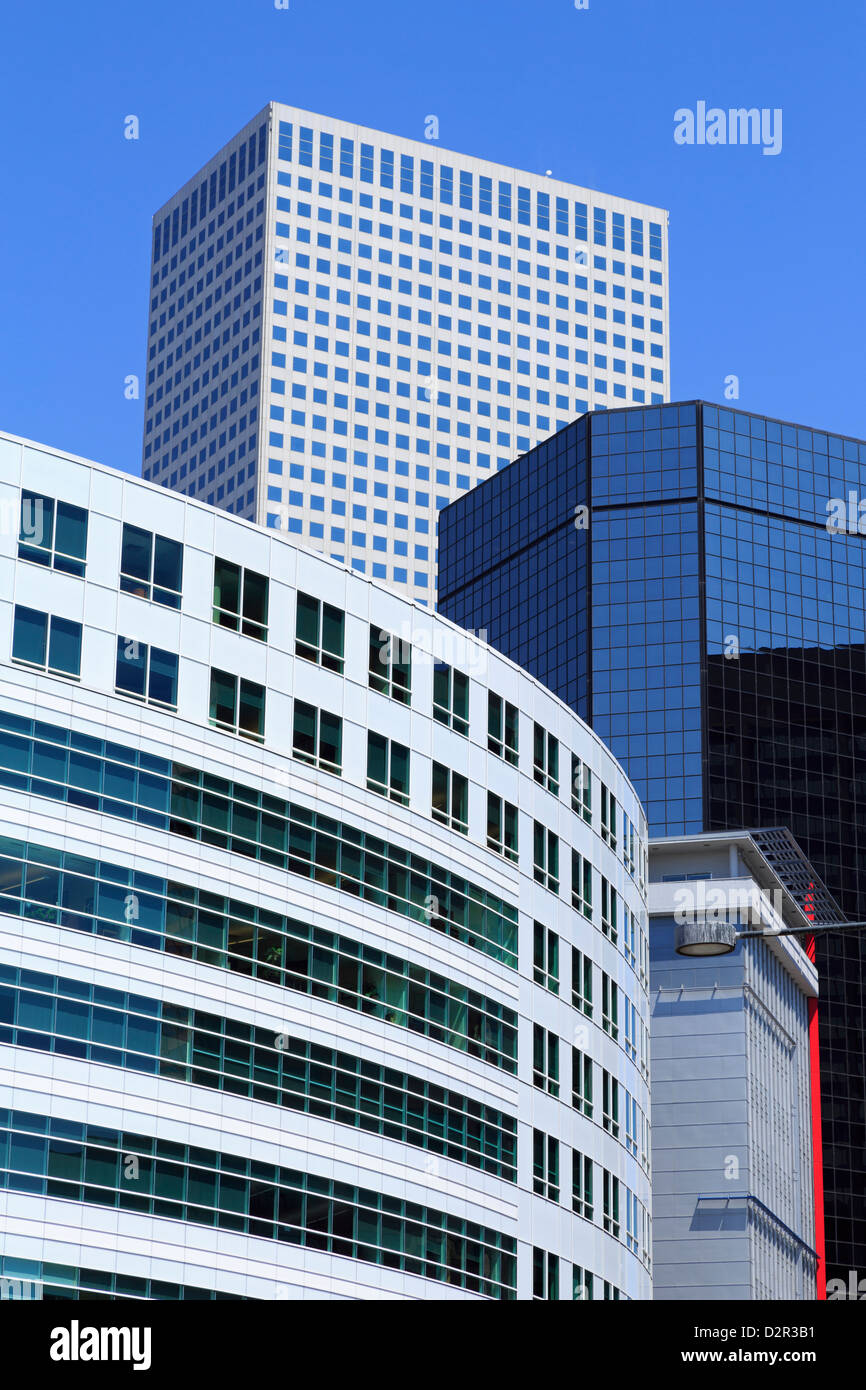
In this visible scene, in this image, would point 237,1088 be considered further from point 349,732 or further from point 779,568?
point 779,568

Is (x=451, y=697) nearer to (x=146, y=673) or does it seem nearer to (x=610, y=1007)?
(x=146, y=673)

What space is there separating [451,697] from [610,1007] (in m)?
15.0

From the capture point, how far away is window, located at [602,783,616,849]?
245 ft

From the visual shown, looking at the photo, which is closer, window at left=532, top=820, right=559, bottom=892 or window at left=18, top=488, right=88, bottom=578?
window at left=18, top=488, right=88, bottom=578

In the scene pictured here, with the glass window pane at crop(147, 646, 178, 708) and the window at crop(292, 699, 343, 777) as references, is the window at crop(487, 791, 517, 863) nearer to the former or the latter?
the window at crop(292, 699, 343, 777)

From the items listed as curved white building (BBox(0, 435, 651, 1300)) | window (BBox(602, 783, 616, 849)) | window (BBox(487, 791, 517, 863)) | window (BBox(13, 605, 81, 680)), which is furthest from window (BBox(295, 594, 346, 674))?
window (BBox(602, 783, 616, 849))

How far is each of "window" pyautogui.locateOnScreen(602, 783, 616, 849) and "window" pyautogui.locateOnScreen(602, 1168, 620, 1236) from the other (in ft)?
38.2

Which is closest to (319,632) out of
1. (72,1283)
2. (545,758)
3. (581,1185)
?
(545,758)

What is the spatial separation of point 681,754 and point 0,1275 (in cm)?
11014

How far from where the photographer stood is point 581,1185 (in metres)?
68.4

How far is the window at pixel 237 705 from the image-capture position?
55500 millimetres

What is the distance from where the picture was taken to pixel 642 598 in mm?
157000

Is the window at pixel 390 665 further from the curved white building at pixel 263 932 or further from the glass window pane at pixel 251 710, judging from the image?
the glass window pane at pixel 251 710
